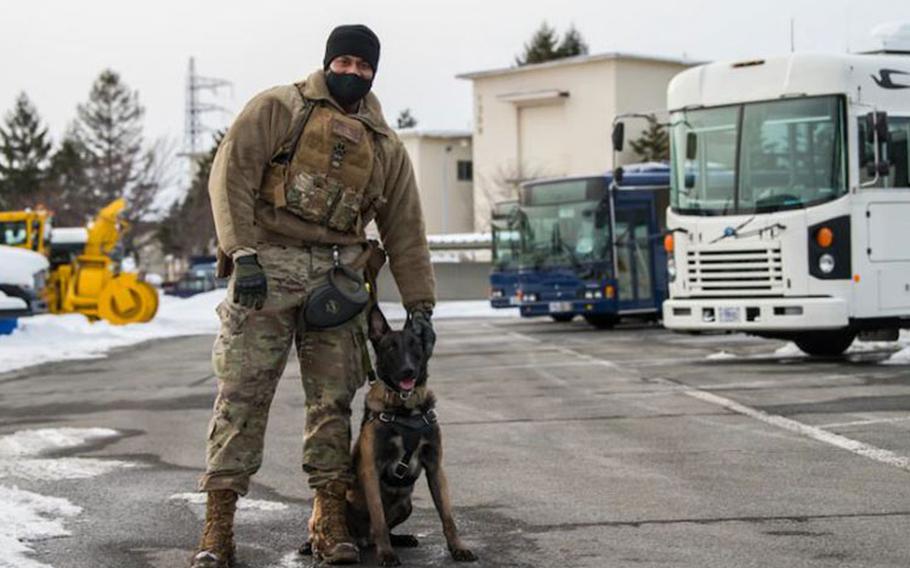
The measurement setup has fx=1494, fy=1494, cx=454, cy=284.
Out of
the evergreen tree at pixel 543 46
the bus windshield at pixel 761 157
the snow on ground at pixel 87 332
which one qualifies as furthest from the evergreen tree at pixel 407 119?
the bus windshield at pixel 761 157

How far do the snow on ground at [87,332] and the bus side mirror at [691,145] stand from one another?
32.3 feet

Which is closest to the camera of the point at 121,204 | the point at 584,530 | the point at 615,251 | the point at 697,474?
the point at 584,530

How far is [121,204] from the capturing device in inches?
1480

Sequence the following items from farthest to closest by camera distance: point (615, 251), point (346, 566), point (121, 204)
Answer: point (121, 204), point (615, 251), point (346, 566)

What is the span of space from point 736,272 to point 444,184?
62947 mm

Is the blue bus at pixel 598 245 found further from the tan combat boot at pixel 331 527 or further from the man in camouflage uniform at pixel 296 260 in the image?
the tan combat boot at pixel 331 527

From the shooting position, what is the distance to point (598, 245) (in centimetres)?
2873

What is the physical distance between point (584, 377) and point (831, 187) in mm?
3438

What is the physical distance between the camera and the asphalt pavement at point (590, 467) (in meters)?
6.33

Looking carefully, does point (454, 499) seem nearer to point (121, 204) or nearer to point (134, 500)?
point (134, 500)

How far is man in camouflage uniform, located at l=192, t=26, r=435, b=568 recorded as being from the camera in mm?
5902

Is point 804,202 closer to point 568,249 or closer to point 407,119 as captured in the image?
point 568,249

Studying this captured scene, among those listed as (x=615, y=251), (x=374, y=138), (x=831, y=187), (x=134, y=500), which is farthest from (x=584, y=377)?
(x=615, y=251)

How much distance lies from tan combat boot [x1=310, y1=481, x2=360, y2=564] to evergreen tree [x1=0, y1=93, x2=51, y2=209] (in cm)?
8548
